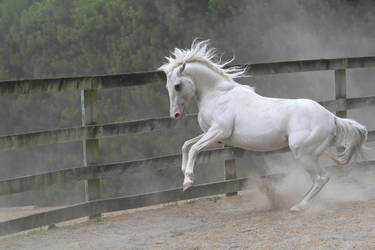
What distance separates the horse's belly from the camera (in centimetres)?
574

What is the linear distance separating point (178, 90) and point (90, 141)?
1.00m

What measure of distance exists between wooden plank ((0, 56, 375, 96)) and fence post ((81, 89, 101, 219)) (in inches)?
4.7

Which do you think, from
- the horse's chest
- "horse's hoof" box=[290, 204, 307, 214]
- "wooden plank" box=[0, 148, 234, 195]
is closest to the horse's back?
the horse's chest

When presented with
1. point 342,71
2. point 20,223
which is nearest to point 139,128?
point 20,223

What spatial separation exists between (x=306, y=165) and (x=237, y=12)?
406 inches

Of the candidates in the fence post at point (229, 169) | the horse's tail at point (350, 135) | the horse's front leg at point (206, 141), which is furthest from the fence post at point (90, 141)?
the horse's tail at point (350, 135)

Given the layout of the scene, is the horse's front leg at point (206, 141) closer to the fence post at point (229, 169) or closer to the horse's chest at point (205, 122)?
the horse's chest at point (205, 122)

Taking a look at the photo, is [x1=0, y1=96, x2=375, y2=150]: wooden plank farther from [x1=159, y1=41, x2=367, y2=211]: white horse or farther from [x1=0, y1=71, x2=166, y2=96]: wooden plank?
[x1=159, y1=41, x2=367, y2=211]: white horse

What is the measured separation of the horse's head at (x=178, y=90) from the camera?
590 centimetres

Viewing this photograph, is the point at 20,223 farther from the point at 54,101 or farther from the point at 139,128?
the point at 54,101

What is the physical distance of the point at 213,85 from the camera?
6.09 metres

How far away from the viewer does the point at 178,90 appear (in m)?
5.95

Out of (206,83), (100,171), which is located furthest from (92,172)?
(206,83)

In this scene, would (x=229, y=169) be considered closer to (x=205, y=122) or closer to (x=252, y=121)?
(x=205, y=122)
